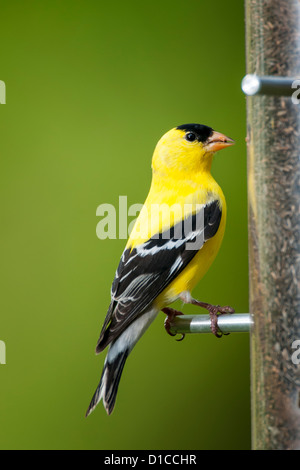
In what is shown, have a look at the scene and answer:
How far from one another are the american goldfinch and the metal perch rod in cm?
18

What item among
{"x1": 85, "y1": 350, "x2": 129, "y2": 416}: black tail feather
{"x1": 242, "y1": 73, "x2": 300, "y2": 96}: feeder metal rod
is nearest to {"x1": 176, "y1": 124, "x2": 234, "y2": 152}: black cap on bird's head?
{"x1": 85, "y1": 350, "x2": 129, "y2": 416}: black tail feather

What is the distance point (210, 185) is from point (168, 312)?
1.86 feet

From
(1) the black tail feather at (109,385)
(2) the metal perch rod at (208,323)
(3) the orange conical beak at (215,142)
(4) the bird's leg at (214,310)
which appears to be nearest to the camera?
(2) the metal perch rod at (208,323)

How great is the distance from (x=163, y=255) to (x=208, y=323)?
0.41m

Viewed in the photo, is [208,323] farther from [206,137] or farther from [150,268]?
[206,137]

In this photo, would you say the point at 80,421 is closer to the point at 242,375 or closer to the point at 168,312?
the point at 242,375

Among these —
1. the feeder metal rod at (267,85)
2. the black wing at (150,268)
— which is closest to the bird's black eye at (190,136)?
the black wing at (150,268)

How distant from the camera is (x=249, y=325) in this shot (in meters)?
2.24

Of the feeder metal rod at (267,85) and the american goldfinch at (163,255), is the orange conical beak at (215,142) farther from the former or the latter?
the feeder metal rod at (267,85)

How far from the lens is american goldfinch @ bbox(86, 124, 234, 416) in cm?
271

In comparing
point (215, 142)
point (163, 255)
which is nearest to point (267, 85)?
point (163, 255)

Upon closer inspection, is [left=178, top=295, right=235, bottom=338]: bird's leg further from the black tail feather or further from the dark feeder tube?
the black tail feather

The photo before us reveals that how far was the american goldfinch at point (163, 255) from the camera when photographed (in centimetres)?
271
